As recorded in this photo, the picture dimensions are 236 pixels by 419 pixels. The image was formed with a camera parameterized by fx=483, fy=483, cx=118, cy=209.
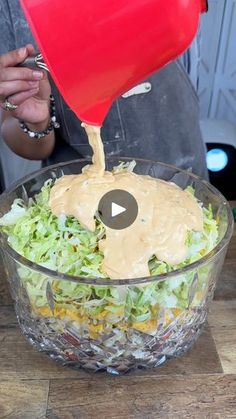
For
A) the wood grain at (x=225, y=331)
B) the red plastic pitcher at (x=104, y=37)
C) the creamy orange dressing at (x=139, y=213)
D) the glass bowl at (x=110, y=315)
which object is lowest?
the wood grain at (x=225, y=331)

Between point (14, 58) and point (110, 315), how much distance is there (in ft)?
1.25

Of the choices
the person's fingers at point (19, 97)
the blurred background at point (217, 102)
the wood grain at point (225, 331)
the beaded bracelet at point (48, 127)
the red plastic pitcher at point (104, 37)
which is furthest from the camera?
the blurred background at point (217, 102)

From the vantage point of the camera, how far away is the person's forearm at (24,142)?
3.33ft

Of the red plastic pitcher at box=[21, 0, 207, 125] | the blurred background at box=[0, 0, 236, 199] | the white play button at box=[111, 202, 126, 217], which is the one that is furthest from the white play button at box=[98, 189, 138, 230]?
the blurred background at box=[0, 0, 236, 199]

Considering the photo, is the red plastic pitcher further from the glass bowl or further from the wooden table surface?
the wooden table surface

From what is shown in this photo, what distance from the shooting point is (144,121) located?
1017 millimetres

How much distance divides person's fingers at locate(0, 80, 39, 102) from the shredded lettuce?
21 cm

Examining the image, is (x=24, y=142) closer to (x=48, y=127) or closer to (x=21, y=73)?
(x=48, y=127)

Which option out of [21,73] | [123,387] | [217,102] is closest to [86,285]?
[123,387]

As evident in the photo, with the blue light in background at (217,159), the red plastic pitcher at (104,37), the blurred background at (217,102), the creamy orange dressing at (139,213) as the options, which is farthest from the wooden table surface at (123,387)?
the blue light in background at (217,159)

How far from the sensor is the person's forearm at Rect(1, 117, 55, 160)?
3.33 feet

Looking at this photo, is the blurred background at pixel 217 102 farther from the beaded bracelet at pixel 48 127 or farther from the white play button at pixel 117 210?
the white play button at pixel 117 210

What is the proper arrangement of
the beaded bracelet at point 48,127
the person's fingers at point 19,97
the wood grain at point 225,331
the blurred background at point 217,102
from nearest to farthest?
the wood grain at point 225,331, the person's fingers at point 19,97, the beaded bracelet at point 48,127, the blurred background at point 217,102

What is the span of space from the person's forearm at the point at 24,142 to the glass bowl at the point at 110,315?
1.54 ft
